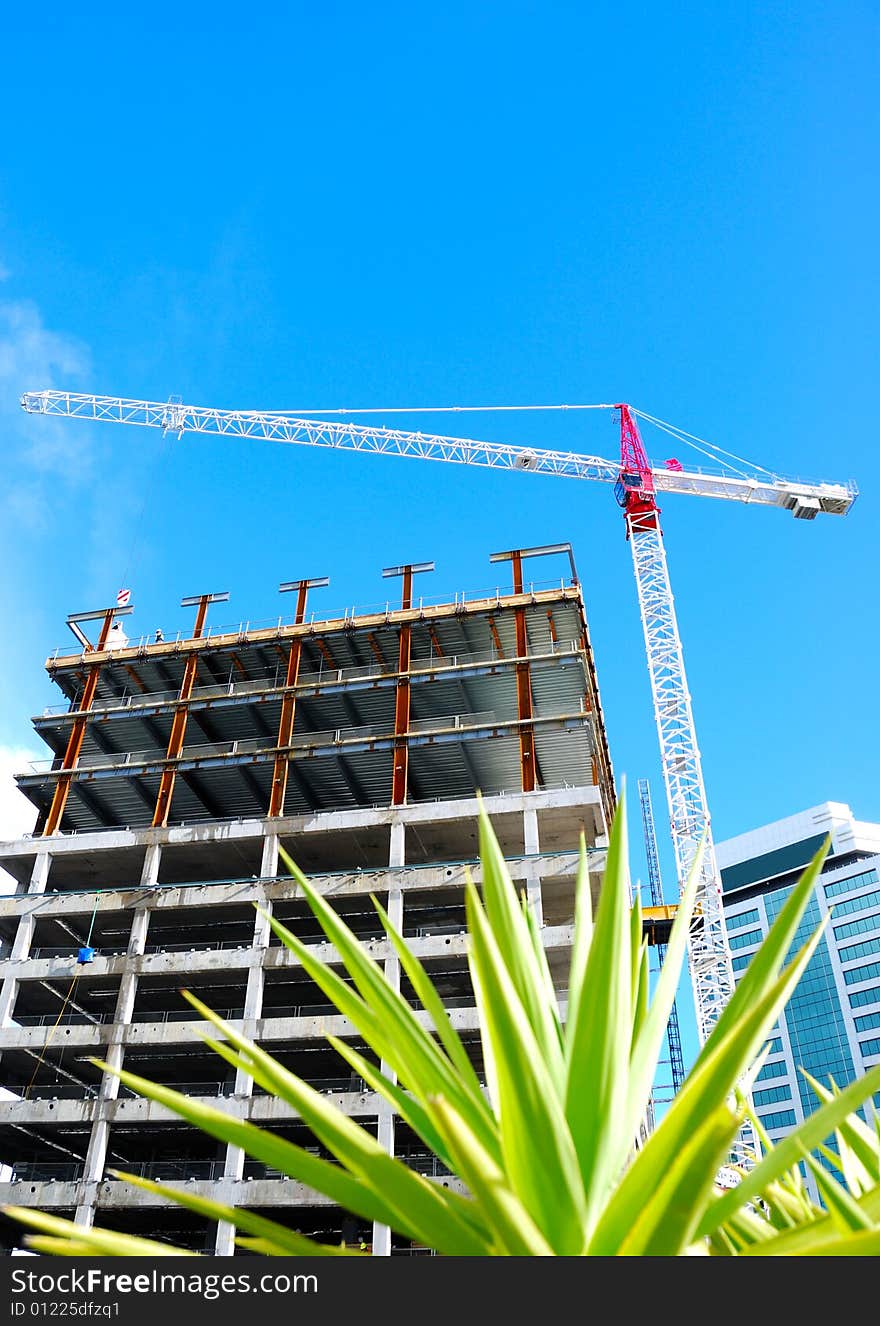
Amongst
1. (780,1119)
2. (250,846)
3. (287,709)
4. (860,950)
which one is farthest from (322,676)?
(780,1119)

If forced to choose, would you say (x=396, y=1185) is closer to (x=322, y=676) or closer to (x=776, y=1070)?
(x=322, y=676)

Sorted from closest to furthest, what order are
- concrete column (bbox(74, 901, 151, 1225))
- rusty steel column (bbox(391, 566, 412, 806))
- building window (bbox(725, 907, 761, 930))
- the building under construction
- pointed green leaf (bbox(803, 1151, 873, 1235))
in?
pointed green leaf (bbox(803, 1151, 873, 1235)) < concrete column (bbox(74, 901, 151, 1225)) < the building under construction < rusty steel column (bbox(391, 566, 412, 806)) < building window (bbox(725, 907, 761, 930))

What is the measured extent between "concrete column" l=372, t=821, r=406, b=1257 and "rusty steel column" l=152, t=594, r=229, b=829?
35.1ft

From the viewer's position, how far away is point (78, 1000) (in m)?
43.4

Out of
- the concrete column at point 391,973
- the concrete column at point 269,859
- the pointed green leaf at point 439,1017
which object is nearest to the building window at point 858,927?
the concrete column at point 391,973

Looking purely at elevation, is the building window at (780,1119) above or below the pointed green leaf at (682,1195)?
above

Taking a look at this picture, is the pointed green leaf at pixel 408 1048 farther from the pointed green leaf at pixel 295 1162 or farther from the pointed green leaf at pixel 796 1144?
the pointed green leaf at pixel 796 1144

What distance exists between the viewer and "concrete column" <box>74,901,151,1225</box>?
3350 cm

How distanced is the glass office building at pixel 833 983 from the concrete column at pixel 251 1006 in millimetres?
78210

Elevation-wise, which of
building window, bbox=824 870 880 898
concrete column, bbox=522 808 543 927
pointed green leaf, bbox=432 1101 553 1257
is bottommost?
pointed green leaf, bbox=432 1101 553 1257

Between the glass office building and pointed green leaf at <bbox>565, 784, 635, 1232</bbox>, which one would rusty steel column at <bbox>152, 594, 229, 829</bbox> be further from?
the glass office building

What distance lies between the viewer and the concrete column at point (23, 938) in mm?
38438

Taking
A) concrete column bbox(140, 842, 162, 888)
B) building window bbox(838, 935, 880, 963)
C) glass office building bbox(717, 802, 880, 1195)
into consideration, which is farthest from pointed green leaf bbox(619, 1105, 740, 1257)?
building window bbox(838, 935, 880, 963)

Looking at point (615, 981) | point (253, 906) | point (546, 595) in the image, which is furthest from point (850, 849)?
point (615, 981)
